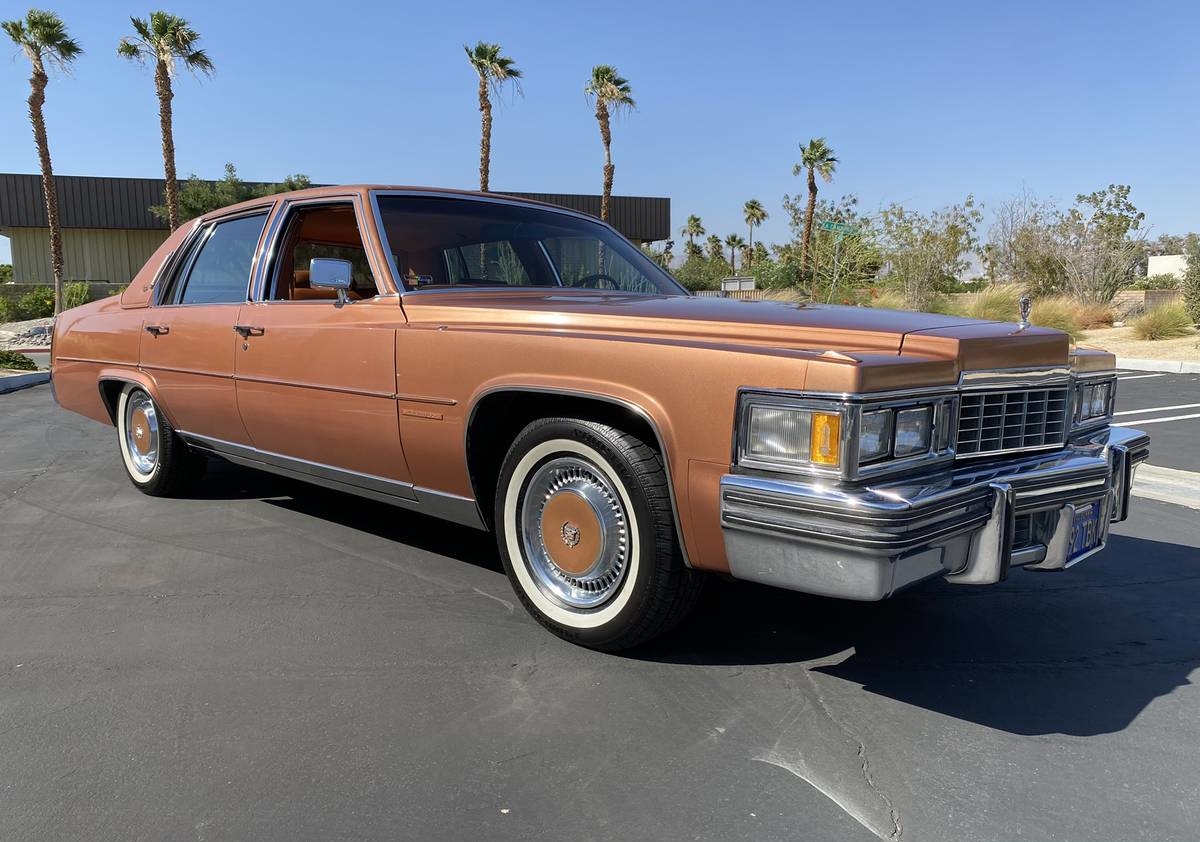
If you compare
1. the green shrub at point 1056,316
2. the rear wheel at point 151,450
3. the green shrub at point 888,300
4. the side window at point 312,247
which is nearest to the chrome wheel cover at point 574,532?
the side window at point 312,247

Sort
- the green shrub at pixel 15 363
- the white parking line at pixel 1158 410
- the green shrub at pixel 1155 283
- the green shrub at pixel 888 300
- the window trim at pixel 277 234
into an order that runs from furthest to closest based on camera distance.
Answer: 1. the green shrub at pixel 1155 283
2. the green shrub at pixel 888 300
3. the green shrub at pixel 15 363
4. the white parking line at pixel 1158 410
5. the window trim at pixel 277 234

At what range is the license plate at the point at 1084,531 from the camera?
2.77 meters

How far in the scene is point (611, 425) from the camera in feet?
9.30

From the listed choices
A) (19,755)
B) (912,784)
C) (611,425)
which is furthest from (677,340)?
(19,755)

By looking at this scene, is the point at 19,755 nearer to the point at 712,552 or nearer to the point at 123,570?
the point at 123,570

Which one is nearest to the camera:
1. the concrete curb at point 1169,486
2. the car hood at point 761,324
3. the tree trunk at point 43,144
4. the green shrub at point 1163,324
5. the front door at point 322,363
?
the car hood at point 761,324

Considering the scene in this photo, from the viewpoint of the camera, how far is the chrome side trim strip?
11.1 feet

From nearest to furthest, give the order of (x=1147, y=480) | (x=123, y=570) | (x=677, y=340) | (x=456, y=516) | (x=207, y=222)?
(x=677, y=340), (x=456, y=516), (x=123, y=570), (x=207, y=222), (x=1147, y=480)

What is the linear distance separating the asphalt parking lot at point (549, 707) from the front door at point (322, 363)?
1.72ft

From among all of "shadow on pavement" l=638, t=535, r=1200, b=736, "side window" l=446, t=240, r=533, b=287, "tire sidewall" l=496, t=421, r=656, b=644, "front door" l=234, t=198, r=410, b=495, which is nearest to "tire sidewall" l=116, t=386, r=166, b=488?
"front door" l=234, t=198, r=410, b=495

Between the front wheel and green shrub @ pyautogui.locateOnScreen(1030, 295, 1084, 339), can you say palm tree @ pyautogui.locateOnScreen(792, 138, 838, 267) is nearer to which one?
green shrub @ pyautogui.locateOnScreen(1030, 295, 1084, 339)

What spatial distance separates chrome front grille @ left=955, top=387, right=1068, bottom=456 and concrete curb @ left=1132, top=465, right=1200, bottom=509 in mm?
3113

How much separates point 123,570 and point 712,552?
9.21 feet

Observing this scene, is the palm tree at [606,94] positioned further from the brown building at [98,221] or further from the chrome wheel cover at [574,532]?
the chrome wheel cover at [574,532]
